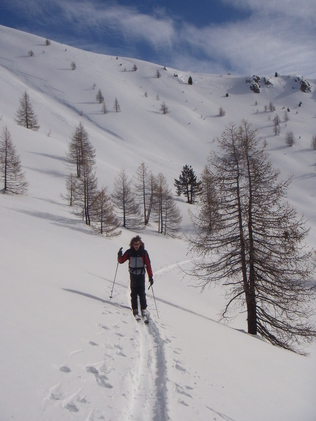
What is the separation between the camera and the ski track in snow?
2.73 metres

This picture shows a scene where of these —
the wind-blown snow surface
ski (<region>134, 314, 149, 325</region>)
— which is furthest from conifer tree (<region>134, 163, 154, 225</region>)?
ski (<region>134, 314, 149, 325</region>)

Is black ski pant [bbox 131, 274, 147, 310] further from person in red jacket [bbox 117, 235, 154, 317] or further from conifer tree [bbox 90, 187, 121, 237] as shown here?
conifer tree [bbox 90, 187, 121, 237]

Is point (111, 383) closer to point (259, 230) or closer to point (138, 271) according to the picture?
point (138, 271)

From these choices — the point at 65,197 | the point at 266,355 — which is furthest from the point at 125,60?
the point at 266,355

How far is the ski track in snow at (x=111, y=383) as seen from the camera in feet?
8.95

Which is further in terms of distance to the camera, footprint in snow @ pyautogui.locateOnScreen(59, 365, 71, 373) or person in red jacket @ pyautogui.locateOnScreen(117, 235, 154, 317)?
person in red jacket @ pyautogui.locateOnScreen(117, 235, 154, 317)

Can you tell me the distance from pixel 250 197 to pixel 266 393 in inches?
295

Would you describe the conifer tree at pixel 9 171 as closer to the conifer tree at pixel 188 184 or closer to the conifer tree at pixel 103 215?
the conifer tree at pixel 103 215

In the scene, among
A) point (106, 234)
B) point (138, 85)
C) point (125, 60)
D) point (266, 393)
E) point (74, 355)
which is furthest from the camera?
point (125, 60)

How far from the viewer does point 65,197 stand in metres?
35.0

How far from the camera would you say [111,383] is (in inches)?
134

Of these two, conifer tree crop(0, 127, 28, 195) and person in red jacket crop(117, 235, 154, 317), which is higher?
conifer tree crop(0, 127, 28, 195)

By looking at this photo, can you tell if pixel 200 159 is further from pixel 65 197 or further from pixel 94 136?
pixel 65 197

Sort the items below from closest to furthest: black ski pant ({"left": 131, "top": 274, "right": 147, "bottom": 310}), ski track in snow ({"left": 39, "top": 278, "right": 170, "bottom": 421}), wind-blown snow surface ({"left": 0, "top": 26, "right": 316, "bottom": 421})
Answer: ski track in snow ({"left": 39, "top": 278, "right": 170, "bottom": 421}) < wind-blown snow surface ({"left": 0, "top": 26, "right": 316, "bottom": 421}) < black ski pant ({"left": 131, "top": 274, "right": 147, "bottom": 310})
